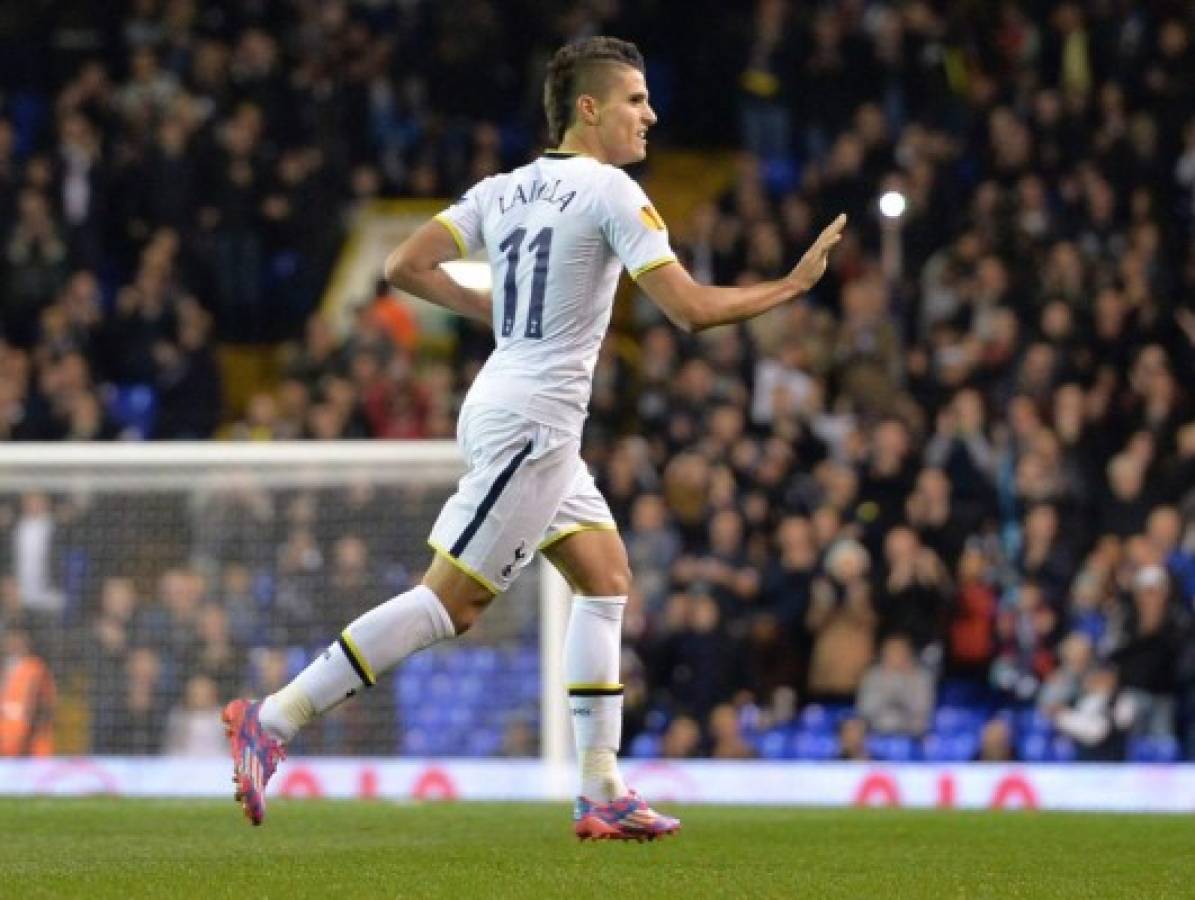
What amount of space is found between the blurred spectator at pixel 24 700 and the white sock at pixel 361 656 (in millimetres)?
4999

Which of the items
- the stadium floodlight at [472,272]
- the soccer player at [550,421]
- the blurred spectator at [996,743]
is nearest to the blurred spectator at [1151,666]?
→ the blurred spectator at [996,743]

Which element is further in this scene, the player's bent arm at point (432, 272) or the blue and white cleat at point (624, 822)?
the player's bent arm at point (432, 272)

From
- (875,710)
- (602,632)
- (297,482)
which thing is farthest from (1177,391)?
(602,632)

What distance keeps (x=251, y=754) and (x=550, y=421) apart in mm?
1254

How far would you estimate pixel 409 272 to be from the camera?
8.06 metres

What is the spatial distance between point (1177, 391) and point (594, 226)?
25.2ft

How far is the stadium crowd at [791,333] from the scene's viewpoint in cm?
1352

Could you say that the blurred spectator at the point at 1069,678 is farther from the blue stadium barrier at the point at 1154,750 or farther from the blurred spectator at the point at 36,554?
the blurred spectator at the point at 36,554

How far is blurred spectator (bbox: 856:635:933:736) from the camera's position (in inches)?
529

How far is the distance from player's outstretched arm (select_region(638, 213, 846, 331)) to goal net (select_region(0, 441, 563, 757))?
17.7 feet

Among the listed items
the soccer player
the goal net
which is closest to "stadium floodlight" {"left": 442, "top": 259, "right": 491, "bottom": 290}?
the goal net

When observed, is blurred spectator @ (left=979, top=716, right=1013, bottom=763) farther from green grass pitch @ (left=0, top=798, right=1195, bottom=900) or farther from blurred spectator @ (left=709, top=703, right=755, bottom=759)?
green grass pitch @ (left=0, top=798, right=1195, bottom=900)

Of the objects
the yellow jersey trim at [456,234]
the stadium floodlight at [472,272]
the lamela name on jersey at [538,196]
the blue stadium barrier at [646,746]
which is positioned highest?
the stadium floodlight at [472,272]

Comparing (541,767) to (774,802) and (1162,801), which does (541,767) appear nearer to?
(774,802)
